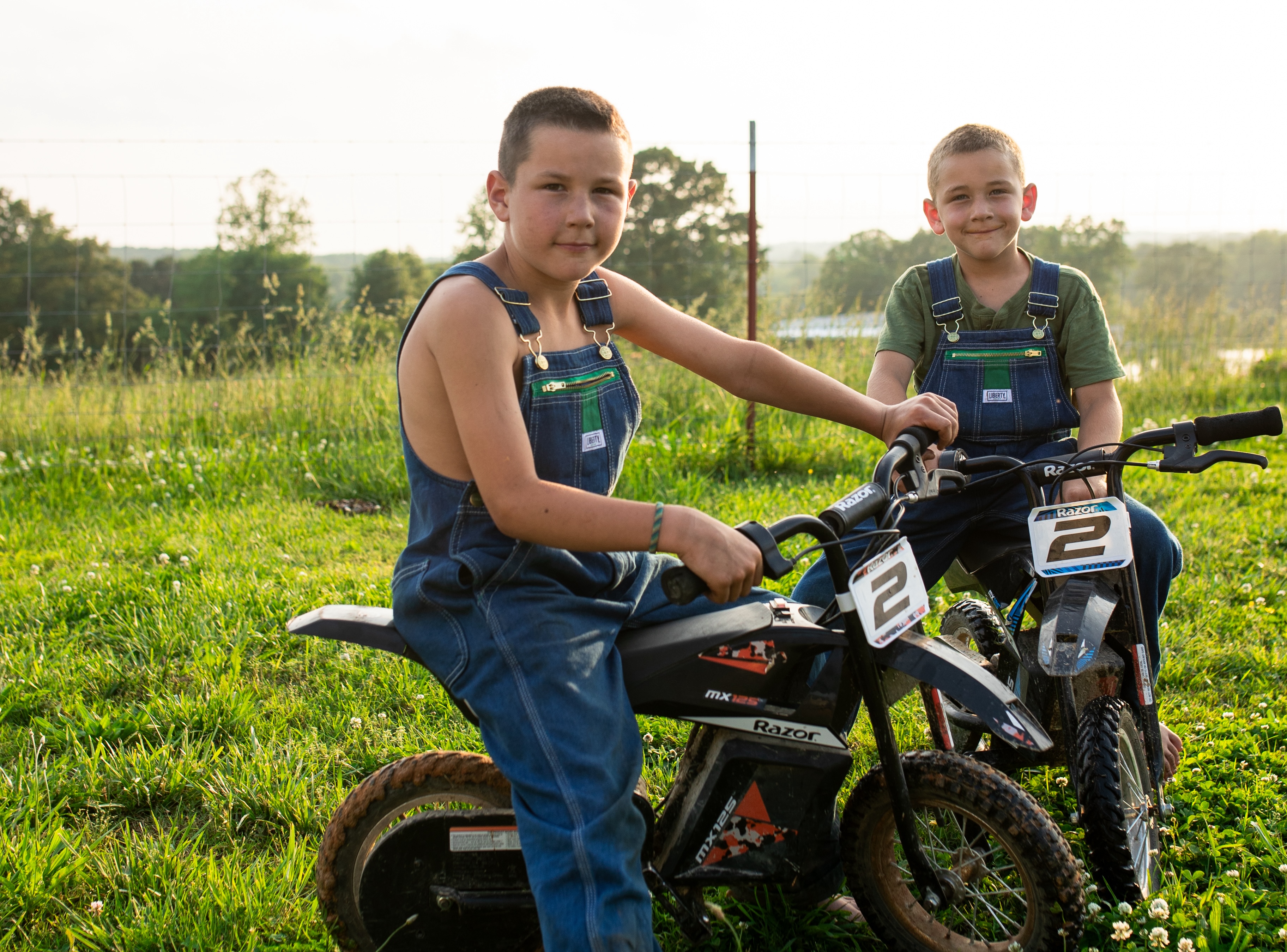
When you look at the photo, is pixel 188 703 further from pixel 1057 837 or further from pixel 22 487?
pixel 22 487

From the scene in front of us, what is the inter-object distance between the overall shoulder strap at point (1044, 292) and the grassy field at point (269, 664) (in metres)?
1.28

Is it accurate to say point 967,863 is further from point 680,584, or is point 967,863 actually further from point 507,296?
point 507,296

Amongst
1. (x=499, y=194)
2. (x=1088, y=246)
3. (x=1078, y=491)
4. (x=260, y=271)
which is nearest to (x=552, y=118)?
(x=499, y=194)

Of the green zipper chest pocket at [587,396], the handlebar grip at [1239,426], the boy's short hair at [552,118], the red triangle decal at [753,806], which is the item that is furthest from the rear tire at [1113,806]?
the boy's short hair at [552,118]

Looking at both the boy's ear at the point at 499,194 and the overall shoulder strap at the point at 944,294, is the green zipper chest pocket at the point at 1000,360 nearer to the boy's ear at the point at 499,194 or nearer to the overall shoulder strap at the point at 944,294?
the overall shoulder strap at the point at 944,294

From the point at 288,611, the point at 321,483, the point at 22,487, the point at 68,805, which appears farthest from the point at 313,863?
the point at 22,487

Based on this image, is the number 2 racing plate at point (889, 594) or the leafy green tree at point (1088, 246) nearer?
the number 2 racing plate at point (889, 594)

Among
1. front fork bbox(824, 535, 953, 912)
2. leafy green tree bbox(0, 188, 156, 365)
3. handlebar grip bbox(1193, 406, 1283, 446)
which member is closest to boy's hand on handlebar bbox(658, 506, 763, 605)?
front fork bbox(824, 535, 953, 912)

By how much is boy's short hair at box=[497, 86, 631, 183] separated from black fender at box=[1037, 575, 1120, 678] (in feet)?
4.65

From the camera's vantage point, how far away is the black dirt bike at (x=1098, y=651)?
6.93 feet

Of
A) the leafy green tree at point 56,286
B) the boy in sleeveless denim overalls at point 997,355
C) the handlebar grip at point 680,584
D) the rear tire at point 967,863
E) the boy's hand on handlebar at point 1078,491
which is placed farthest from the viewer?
the leafy green tree at point 56,286

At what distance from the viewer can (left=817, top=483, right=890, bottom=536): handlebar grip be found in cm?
169

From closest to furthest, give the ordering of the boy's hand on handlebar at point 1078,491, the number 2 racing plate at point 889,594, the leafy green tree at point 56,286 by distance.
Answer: the number 2 racing plate at point 889,594 → the boy's hand on handlebar at point 1078,491 → the leafy green tree at point 56,286

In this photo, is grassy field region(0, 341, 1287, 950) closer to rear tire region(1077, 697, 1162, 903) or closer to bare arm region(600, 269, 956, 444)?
rear tire region(1077, 697, 1162, 903)
